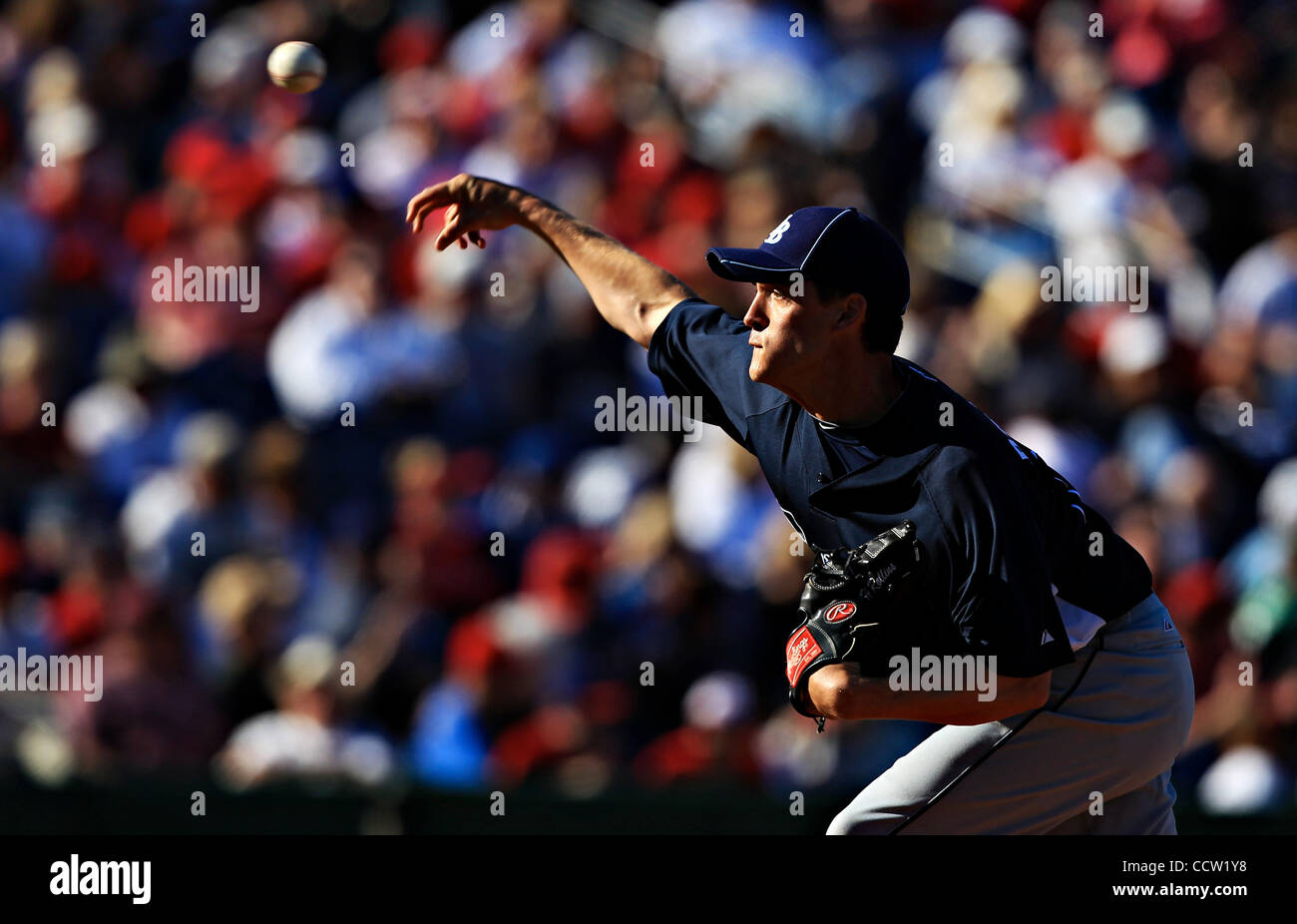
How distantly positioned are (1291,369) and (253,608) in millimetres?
4712

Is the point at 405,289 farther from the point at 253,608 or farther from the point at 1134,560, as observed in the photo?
the point at 1134,560

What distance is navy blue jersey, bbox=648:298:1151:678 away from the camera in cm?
386

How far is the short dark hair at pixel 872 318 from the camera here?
4.07 m

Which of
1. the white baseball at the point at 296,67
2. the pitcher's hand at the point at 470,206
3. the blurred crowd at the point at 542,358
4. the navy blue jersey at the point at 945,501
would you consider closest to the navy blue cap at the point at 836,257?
the navy blue jersey at the point at 945,501

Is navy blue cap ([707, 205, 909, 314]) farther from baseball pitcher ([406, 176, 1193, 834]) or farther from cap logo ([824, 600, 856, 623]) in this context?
cap logo ([824, 600, 856, 623])

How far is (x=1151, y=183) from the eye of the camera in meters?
9.16

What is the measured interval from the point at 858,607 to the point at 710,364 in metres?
0.88

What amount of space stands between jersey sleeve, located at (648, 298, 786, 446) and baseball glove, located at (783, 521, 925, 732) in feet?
1.94

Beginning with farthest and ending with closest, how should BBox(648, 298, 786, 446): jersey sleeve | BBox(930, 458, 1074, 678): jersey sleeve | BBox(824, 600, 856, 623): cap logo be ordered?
BBox(648, 298, 786, 446): jersey sleeve, BBox(824, 600, 856, 623): cap logo, BBox(930, 458, 1074, 678): jersey sleeve

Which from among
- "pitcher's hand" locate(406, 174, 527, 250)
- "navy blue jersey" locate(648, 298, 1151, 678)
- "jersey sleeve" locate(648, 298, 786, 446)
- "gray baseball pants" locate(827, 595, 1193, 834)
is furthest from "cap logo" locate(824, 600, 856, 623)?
"pitcher's hand" locate(406, 174, 527, 250)

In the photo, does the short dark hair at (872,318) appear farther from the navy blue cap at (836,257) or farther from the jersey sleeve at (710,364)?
the jersey sleeve at (710,364)

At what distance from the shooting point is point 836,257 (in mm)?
4082

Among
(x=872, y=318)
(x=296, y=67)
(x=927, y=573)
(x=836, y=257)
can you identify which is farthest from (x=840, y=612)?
(x=296, y=67)
